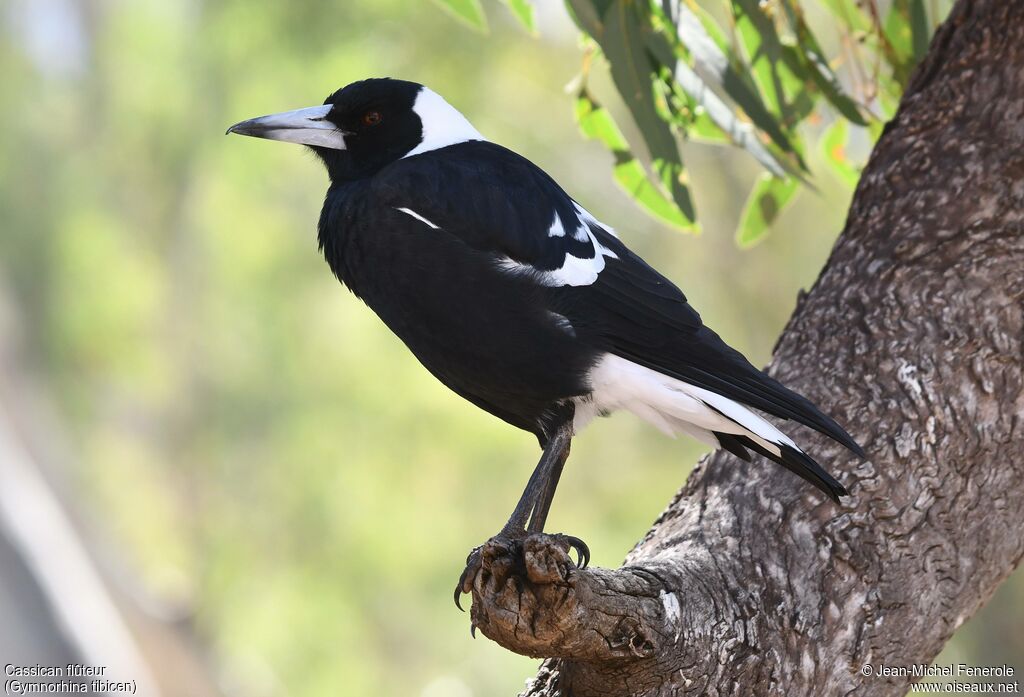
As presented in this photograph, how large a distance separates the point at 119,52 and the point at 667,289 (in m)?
6.33

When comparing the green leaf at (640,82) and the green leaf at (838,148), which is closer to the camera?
the green leaf at (640,82)

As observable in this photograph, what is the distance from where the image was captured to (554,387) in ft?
4.67

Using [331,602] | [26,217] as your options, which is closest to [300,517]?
[331,602]

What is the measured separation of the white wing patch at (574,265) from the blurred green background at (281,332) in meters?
3.47

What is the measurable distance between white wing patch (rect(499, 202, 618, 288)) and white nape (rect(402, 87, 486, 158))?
0.98ft

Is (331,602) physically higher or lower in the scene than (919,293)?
higher

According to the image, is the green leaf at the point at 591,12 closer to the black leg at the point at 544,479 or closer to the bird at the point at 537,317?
the bird at the point at 537,317

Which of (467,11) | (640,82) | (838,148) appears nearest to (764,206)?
(838,148)

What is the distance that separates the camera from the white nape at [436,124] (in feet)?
5.73

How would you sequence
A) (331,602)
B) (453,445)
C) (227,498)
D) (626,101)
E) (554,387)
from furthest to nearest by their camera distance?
(227,498), (331,602), (453,445), (626,101), (554,387)

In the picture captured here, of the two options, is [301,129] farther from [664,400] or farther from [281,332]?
[281,332]

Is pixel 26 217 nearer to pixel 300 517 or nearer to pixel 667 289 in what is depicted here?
pixel 300 517

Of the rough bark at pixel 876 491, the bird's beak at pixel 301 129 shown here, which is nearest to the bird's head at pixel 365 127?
the bird's beak at pixel 301 129

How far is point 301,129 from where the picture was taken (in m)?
1.72
